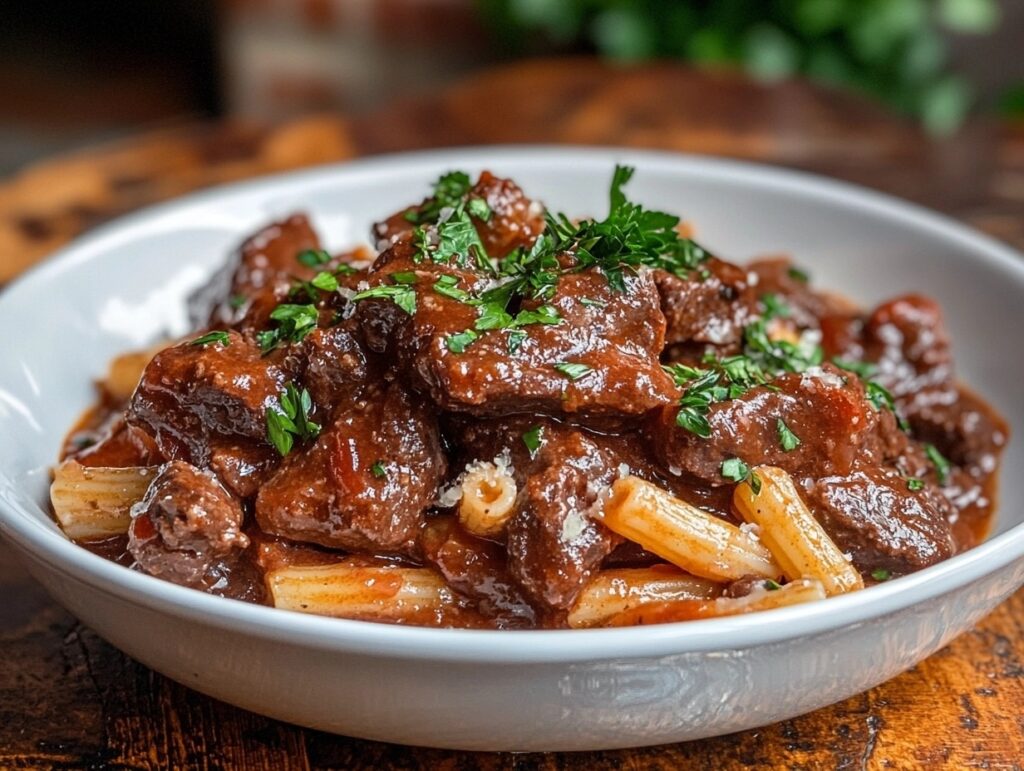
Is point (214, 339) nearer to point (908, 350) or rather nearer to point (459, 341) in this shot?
point (459, 341)

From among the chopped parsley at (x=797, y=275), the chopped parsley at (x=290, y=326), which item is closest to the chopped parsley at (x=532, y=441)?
the chopped parsley at (x=290, y=326)

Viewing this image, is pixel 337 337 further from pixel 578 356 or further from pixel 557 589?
pixel 557 589

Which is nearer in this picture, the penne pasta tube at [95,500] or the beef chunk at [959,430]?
the penne pasta tube at [95,500]

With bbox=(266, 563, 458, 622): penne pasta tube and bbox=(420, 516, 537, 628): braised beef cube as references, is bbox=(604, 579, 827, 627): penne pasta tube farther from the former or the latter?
bbox=(266, 563, 458, 622): penne pasta tube

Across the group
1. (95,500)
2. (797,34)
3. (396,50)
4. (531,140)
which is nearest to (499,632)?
(95,500)

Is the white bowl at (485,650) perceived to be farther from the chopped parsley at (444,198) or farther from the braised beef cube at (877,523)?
the chopped parsley at (444,198)

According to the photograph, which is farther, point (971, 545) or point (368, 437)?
point (971, 545)

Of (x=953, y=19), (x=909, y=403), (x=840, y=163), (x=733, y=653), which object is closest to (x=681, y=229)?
(x=909, y=403)
